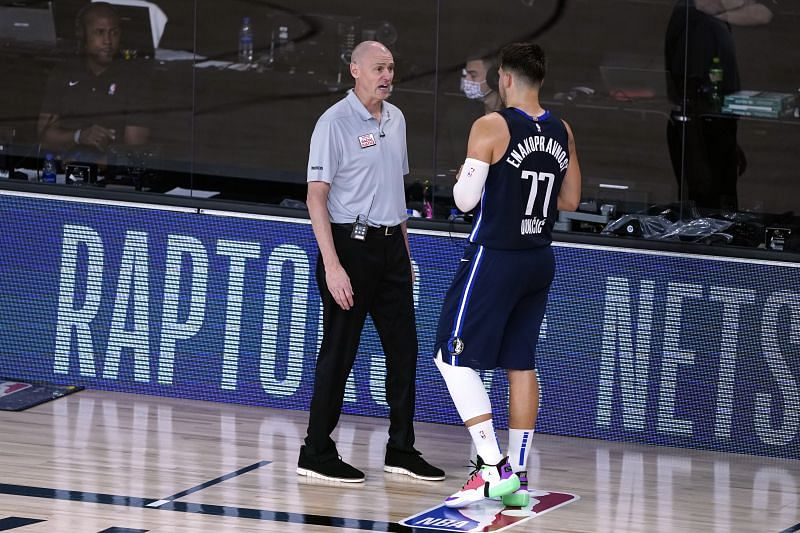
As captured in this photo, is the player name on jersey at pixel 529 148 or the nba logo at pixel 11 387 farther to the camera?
the nba logo at pixel 11 387

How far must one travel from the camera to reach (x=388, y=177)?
6.58 meters

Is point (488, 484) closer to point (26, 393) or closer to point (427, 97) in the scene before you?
point (26, 393)

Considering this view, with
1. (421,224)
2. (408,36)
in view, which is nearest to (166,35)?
(408,36)

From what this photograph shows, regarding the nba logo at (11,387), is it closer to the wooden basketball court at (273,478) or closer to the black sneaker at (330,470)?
the wooden basketball court at (273,478)

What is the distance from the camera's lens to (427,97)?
29.0 feet

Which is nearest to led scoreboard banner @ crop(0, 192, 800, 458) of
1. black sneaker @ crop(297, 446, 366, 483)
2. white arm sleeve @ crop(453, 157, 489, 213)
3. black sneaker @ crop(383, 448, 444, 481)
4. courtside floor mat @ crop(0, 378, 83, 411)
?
courtside floor mat @ crop(0, 378, 83, 411)

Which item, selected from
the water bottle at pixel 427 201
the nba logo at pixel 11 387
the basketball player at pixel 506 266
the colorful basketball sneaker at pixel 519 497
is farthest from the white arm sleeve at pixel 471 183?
the nba logo at pixel 11 387

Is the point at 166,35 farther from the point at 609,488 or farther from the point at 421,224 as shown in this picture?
the point at 609,488

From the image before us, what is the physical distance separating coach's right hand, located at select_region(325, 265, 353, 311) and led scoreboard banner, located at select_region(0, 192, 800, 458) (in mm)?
1474

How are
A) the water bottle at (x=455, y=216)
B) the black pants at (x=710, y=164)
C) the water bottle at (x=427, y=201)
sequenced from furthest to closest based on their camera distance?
the water bottle at (x=427, y=201)
the black pants at (x=710, y=164)
the water bottle at (x=455, y=216)

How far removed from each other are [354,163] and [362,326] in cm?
70

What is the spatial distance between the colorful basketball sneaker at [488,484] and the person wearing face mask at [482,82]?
2905 mm

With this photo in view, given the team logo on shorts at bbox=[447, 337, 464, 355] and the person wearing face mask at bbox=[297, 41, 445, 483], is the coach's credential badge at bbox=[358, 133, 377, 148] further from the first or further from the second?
the team logo on shorts at bbox=[447, 337, 464, 355]

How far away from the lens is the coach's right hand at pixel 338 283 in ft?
20.9
